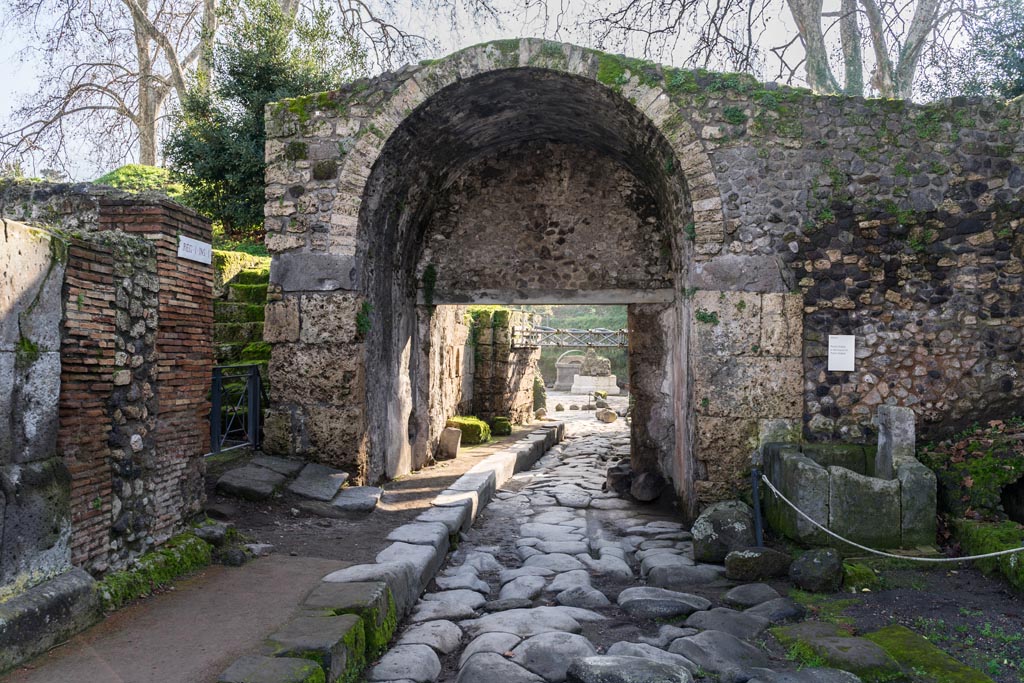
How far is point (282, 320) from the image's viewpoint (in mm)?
7074

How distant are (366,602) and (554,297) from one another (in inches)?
205

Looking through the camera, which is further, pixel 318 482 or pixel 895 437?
pixel 318 482

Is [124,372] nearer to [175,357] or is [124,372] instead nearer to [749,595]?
[175,357]

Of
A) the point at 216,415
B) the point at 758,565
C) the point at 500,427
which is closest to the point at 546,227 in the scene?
the point at 216,415

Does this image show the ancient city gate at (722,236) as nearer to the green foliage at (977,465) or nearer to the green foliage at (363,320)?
the green foliage at (363,320)

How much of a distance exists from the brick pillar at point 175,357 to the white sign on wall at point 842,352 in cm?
514

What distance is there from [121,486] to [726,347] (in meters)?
4.85

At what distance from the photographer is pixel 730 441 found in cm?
652

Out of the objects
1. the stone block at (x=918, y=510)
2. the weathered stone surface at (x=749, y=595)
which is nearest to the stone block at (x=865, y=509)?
the stone block at (x=918, y=510)

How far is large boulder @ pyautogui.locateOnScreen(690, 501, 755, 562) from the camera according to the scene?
579 centimetres

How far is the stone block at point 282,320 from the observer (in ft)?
23.1

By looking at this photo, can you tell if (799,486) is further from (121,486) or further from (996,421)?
(121,486)

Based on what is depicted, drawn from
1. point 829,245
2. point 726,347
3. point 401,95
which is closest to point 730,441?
point 726,347

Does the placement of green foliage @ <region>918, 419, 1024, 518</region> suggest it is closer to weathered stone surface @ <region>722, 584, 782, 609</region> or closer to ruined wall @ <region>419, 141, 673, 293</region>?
weathered stone surface @ <region>722, 584, 782, 609</region>
